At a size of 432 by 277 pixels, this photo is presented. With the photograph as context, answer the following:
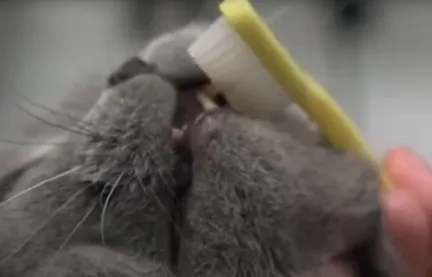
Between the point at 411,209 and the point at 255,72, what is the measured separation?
0.33ft

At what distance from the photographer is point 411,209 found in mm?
436

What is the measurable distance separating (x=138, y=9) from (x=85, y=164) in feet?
2.85

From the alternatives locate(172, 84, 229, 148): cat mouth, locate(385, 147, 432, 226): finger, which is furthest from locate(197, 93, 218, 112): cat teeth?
locate(385, 147, 432, 226): finger

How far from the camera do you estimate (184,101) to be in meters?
0.43

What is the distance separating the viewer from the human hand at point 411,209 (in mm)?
430

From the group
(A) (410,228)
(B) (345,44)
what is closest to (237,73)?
(A) (410,228)

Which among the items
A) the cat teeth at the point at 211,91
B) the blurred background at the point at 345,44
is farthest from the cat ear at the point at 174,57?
the blurred background at the point at 345,44

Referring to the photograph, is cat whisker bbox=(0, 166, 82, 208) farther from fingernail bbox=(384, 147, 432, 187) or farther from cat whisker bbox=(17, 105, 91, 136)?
fingernail bbox=(384, 147, 432, 187)

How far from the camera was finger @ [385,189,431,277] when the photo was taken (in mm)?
428

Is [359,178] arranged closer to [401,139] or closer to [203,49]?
[203,49]

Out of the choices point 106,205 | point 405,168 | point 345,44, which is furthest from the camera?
point 345,44

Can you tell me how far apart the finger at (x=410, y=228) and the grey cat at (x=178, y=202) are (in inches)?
0.9

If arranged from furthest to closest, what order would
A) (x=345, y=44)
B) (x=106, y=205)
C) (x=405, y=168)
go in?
(x=345, y=44) < (x=405, y=168) < (x=106, y=205)

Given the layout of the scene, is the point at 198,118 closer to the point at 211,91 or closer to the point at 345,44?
the point at 211,91
